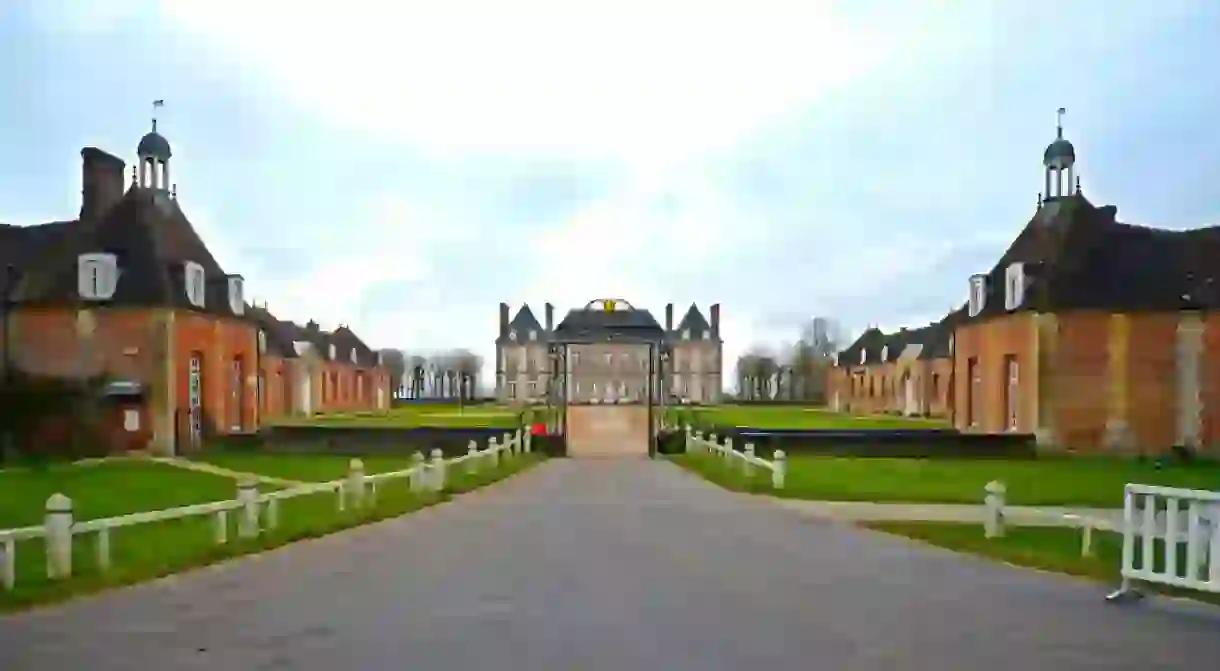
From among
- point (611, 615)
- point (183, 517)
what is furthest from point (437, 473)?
point (611, 615)

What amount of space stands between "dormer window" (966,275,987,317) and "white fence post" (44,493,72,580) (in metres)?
35.9

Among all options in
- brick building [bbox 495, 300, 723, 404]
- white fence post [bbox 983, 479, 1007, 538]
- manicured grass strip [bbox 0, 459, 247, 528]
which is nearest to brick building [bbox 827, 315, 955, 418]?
brick building [bbox 495, 300, 723, 404]

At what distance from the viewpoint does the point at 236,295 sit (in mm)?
41969

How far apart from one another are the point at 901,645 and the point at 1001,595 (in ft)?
8.67

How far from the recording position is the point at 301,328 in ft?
269

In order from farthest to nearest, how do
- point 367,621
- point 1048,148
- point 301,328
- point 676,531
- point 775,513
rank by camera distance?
point 301,328 < point 1048,148 < point 775,513 < point 676,531 < point 367,621

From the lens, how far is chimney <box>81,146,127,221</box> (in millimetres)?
38281

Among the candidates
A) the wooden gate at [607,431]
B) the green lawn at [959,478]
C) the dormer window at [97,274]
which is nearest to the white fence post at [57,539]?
the green lawn at [959,478]

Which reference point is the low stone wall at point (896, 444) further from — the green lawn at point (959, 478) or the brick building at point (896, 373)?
the brick building at point (896, 373)

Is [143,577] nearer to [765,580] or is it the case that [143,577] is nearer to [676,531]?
[765,580]

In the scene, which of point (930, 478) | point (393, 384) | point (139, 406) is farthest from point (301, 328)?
point (930, 478)

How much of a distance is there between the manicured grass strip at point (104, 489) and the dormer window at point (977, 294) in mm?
27278

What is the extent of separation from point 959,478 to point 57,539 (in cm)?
2034

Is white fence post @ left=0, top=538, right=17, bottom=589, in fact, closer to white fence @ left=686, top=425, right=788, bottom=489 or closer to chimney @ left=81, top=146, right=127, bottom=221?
white fence @ left=686, top=425, right=788, bottom=489
